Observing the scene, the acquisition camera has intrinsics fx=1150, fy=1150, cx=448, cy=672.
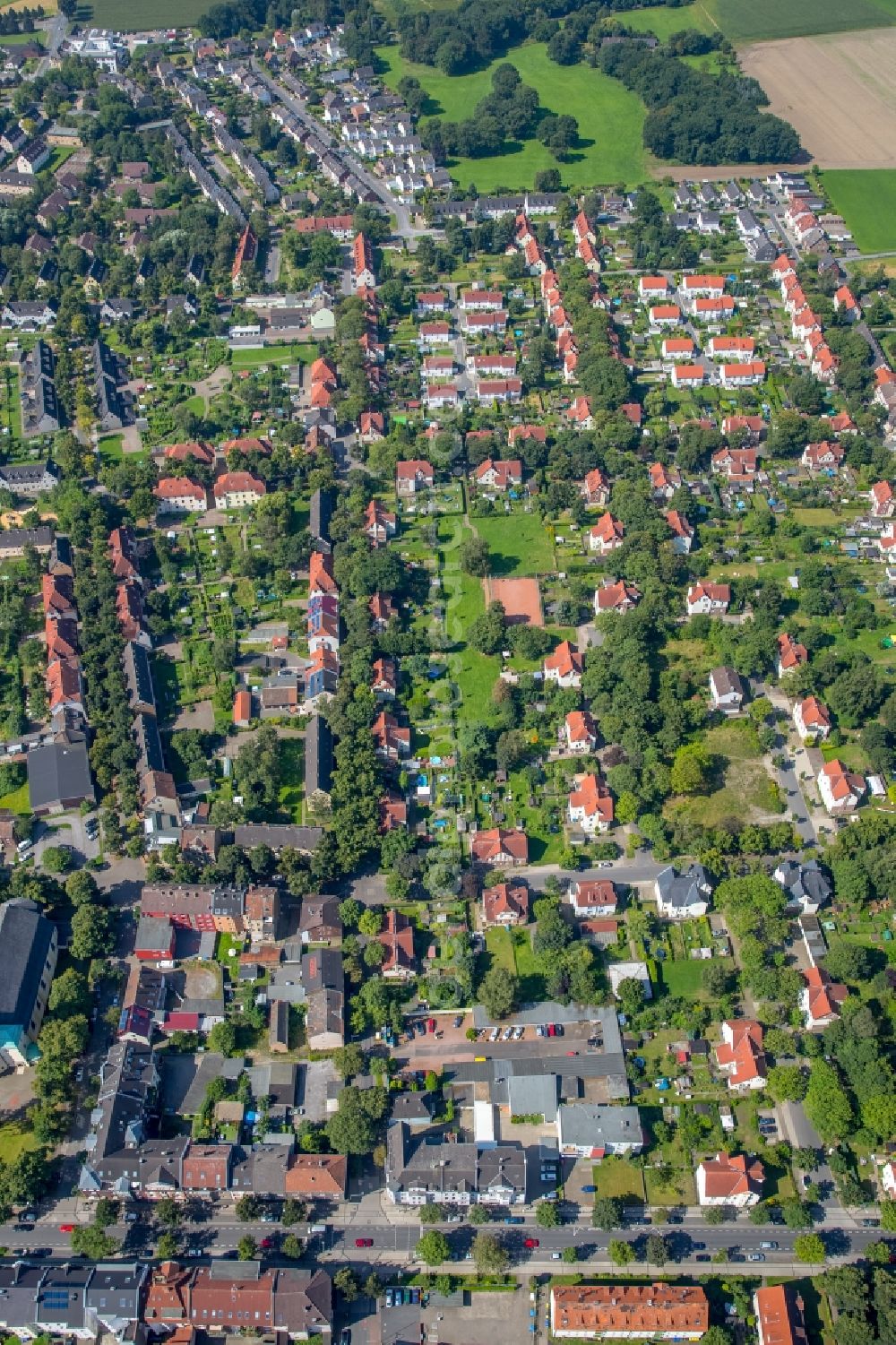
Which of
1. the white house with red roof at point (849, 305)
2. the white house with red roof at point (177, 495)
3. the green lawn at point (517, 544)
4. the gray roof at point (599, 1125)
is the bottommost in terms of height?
the gray roof at point (599, 1125)

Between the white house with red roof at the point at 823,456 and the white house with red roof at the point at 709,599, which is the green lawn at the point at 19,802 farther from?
the white house with red roof at the point at 823,456

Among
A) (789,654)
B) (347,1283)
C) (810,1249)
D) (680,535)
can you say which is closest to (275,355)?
(680,535)

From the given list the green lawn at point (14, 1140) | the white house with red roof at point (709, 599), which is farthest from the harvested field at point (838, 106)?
the green lawn at point (14, 1140)

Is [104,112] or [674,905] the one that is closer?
[674,905]

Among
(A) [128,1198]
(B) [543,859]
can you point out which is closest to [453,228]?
(B) [543,859]

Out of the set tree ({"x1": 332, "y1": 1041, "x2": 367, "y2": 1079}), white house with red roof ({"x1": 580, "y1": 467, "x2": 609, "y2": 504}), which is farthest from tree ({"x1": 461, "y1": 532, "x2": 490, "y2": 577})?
tree ({"x1": 332, "y1": 1041, "x2": 367, "y2": 1079})

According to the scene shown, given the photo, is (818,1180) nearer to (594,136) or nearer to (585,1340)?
(585,1340)

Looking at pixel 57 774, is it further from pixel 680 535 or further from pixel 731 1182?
pixel 680 535

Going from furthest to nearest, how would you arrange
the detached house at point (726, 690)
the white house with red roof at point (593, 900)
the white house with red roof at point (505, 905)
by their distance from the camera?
the detached house at point (726, 690) < the white house with red roof at point (593, 900) < the white house with red roof at point (505, 905)

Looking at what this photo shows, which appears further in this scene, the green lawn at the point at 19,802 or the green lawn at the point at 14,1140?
the green lawn at the point at 19,802
